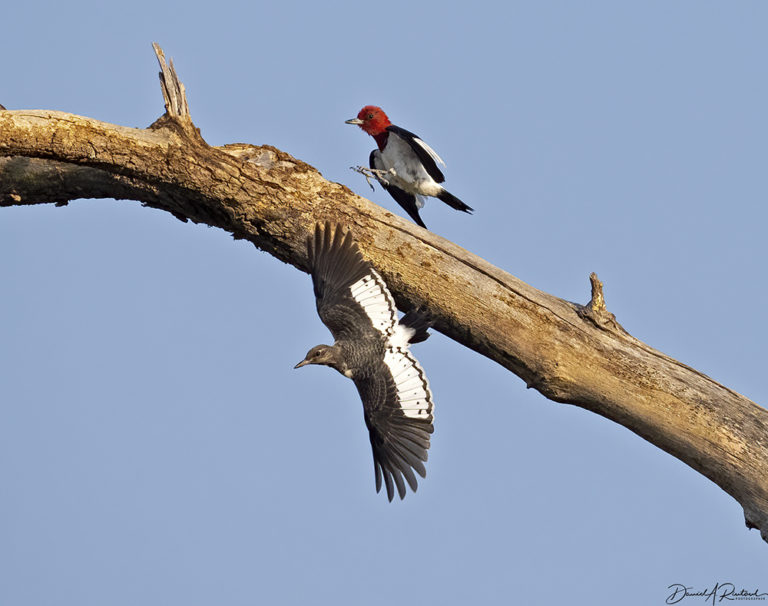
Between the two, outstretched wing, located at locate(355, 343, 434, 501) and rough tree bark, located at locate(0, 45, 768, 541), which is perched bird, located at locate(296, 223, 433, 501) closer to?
outstretched wing, located at locate(355, 343, 434, 501)

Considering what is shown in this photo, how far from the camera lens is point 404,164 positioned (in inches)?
304

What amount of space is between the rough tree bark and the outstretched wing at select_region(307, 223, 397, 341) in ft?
0.62

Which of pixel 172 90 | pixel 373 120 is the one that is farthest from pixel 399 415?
pixel 373 120

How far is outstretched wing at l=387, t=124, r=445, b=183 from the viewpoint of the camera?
7.25 m

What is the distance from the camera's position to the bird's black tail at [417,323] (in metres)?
4.84

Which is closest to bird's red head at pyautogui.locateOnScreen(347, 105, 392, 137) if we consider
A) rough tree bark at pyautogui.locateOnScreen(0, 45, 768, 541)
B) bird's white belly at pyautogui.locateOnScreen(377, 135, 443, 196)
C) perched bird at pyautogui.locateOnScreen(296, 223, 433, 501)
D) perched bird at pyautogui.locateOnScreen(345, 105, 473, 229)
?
perched bird at pyautogui.locateOnScreen(345, 105, 473, 229)

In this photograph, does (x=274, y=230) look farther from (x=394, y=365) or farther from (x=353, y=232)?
(x=394, y=365)

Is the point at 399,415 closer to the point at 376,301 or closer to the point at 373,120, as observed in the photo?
the point at 376,301

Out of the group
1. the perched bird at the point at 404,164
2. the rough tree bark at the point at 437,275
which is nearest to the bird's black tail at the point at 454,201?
the perched bird at the point at 404,164

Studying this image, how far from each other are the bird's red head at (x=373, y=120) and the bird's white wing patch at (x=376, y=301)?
3.80 meters

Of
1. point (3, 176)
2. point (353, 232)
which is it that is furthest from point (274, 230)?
point (3, 176)

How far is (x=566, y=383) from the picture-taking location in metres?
4.80

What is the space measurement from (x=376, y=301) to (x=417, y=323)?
281 mm

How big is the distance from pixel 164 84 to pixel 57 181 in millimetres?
938
